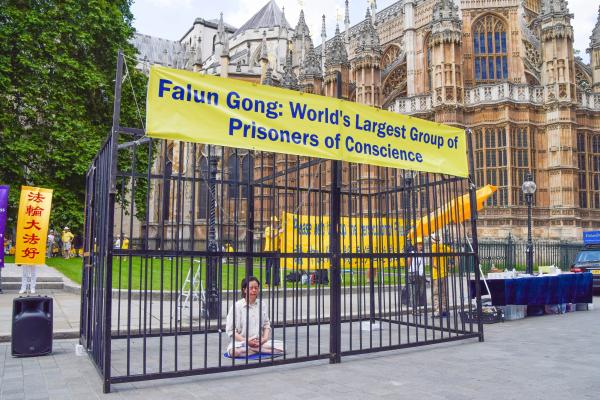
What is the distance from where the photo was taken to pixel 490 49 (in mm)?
29062

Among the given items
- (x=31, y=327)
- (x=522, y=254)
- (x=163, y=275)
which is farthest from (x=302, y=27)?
(x=31, y=327)

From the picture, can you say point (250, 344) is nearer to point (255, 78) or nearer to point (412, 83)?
point (412, 83)

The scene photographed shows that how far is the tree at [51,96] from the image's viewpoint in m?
20.0

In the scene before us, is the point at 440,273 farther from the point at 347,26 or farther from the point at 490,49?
the point at 347,26

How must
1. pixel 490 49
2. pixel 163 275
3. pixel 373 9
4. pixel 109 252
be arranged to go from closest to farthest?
pixel 109 252 → pixel 163 275 → pixel 490 49 → pixel 373 9

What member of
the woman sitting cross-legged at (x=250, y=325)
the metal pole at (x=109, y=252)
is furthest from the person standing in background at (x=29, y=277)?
the metal pole at (x=109, y=252)

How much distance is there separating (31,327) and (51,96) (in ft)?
55.6

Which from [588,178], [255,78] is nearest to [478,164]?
[588,178]

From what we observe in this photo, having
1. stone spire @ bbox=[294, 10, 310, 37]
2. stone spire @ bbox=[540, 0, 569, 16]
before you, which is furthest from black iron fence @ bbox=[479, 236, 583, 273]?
stone spire @ bbox=[294, 10, 310, 37]

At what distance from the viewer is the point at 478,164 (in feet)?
87.4

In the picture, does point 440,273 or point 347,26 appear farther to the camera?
point 347,26

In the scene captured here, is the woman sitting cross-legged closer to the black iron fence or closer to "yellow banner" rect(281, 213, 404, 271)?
"yellow banner" rect(281, 213, 404, 271)

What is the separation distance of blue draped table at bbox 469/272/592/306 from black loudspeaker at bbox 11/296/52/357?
25.1 feet

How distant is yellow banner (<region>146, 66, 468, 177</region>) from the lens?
5.48m
